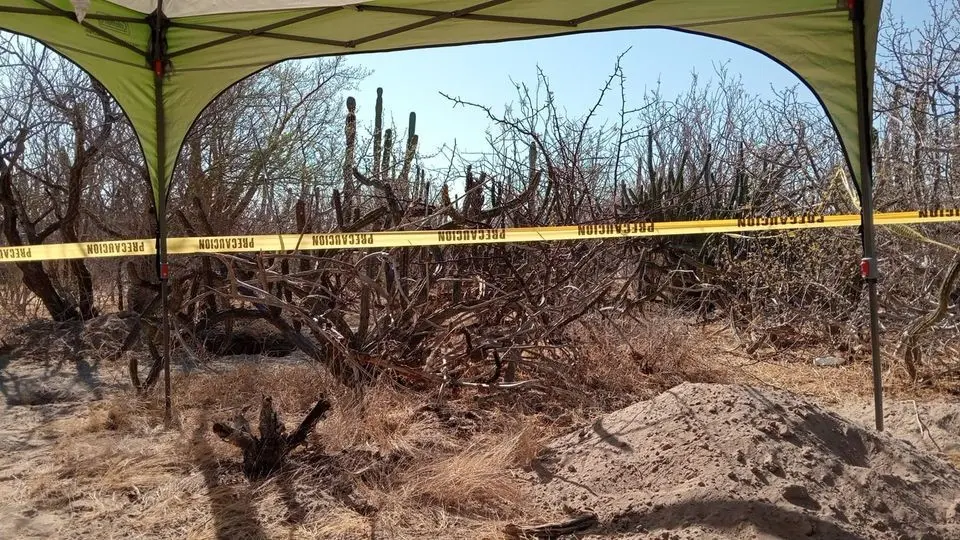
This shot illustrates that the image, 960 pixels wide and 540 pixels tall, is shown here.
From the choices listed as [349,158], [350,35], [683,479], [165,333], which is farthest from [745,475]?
[349,158]

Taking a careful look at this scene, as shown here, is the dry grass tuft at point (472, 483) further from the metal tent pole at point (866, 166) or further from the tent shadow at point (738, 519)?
the metal tent pole at point (866, 166)

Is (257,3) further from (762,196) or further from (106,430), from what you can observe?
(762,196)

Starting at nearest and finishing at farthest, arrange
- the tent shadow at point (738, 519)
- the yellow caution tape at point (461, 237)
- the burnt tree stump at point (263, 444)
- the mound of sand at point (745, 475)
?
1. the tent shadow at point (738, 519)
2. the mound of sand at point (745, 475)
3. the burnt tree stump at point (263, 444)
4. the yellow caution tape at point (461, 237)

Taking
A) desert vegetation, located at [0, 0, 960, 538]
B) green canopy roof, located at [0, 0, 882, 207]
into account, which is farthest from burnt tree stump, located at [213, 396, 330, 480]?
green canopy roof, located at [0, 0, 882, 207]

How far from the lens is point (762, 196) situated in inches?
345

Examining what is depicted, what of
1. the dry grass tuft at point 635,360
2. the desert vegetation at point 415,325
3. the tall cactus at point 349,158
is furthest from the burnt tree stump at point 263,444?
the tall cactus at point 349,158

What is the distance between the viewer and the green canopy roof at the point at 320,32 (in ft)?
14.2

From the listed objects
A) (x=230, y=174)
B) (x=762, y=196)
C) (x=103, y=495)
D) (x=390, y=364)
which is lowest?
(x=103, y=495)

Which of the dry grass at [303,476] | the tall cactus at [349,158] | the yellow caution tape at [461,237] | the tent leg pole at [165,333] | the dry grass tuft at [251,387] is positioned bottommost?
the dry grass at [303,476]

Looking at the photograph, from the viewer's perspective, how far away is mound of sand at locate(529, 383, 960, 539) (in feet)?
9.52

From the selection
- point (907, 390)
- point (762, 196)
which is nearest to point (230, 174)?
point (762, 196)

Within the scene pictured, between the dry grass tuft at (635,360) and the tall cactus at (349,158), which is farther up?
the tall cactus at (349,158)

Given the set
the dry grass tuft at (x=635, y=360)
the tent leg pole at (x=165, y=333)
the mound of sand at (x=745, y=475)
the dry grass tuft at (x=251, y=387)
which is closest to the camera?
the mound of sand at (x=745, y=475)

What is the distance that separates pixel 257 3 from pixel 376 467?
119 inches
